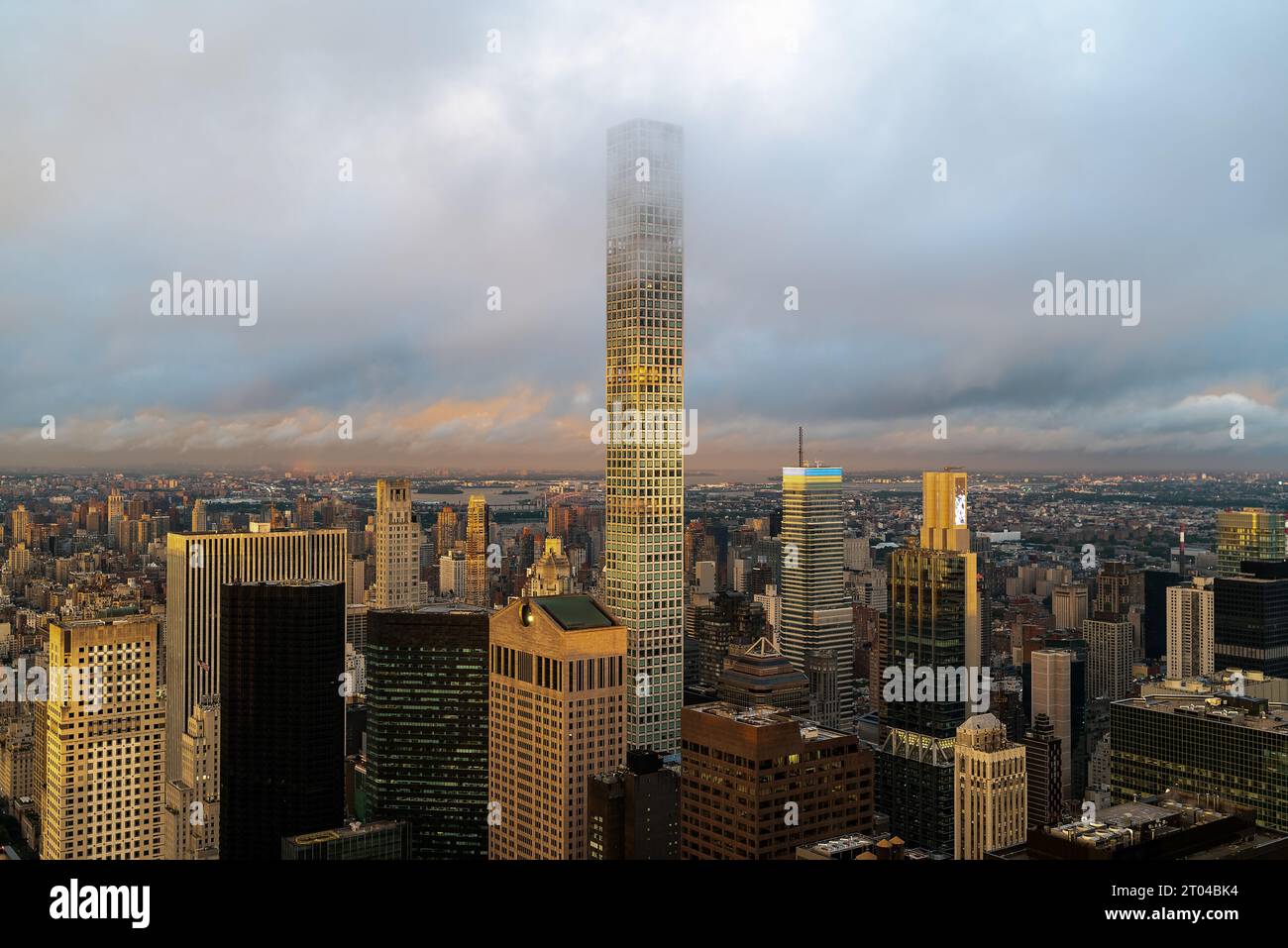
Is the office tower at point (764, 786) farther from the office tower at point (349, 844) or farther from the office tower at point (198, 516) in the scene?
the office tower at point (198, 516)

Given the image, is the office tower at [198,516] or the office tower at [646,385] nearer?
the office tower at [198,516]

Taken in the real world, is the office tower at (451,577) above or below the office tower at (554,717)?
above

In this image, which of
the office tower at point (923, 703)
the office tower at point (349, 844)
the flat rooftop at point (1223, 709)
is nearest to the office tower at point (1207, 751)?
the flat rooftop at point (1223, 709)

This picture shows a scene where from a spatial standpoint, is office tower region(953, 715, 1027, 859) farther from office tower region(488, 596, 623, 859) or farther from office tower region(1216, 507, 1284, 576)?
office tower region(1216, 507, 1284, 576)

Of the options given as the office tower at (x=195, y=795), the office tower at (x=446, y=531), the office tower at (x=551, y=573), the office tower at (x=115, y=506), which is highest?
the office tower at (x=115, y=506)

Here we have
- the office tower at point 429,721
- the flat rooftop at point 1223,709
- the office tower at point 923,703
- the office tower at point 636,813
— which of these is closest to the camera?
the office tower at point 636,813

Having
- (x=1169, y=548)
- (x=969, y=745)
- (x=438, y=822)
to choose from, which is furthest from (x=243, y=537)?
(x=1169, y=548)

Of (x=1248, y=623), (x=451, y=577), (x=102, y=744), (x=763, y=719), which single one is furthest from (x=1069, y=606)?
(x=102, y=744)
